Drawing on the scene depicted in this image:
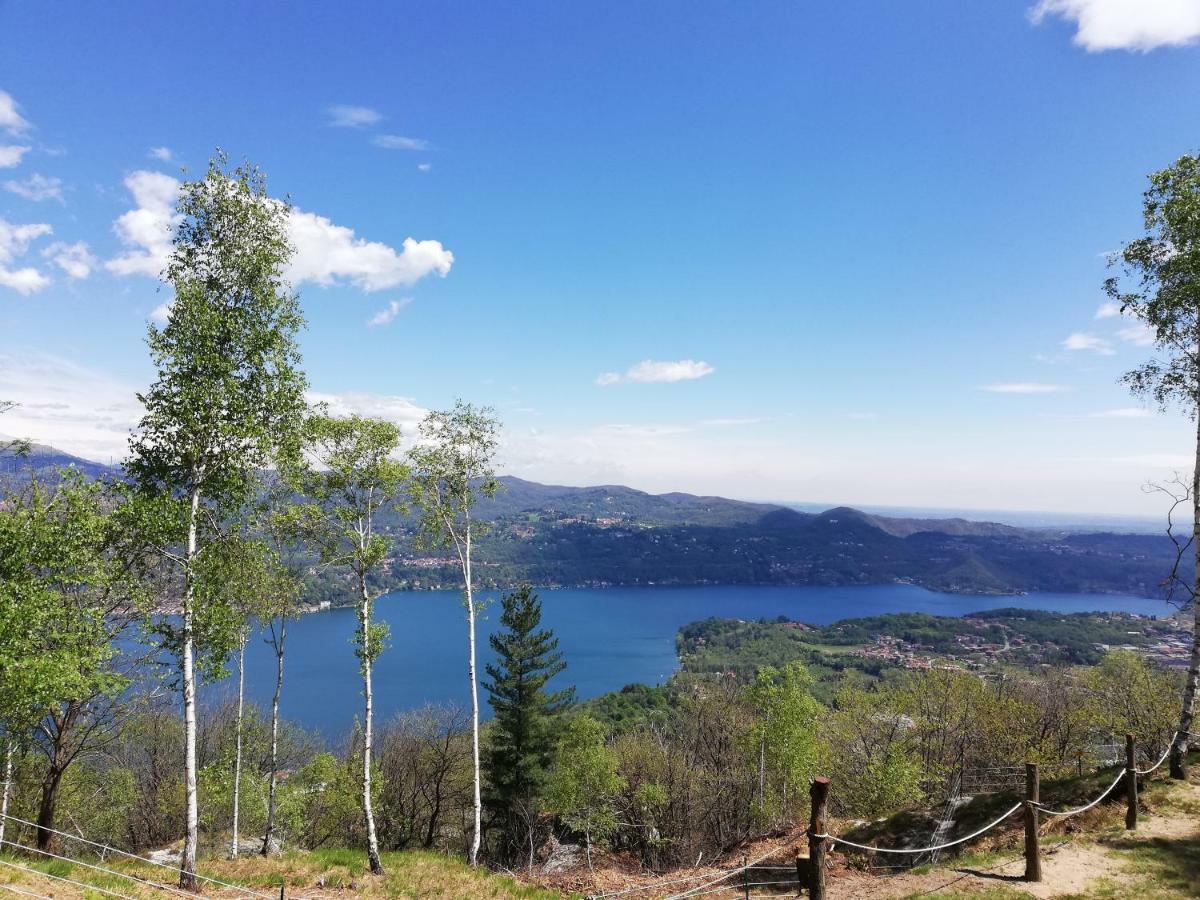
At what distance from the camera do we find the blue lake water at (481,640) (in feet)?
266

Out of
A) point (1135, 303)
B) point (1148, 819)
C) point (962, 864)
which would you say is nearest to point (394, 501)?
point (962, 864)

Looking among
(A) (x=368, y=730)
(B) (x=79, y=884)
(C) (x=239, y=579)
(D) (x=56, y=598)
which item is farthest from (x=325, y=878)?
(D) (x=56, y=598)

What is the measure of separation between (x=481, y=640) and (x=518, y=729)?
3617 inches

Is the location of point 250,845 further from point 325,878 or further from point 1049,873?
point 1049,873

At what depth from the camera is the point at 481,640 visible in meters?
114

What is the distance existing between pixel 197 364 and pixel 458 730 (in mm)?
26300

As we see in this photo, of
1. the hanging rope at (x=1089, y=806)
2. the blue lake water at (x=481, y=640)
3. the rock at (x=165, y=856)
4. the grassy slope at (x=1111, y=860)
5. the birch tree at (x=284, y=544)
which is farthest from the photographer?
the blue lake water at (x=481, y=640)

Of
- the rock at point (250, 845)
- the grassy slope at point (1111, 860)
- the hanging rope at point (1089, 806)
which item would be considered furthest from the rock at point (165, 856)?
the hanging rope at point (1089, 806)

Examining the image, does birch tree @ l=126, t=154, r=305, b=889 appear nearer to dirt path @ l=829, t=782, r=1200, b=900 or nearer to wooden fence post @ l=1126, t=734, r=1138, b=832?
dirt path @ l=829, t=782, r=1200, b=900

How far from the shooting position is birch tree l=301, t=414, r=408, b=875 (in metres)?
13.7

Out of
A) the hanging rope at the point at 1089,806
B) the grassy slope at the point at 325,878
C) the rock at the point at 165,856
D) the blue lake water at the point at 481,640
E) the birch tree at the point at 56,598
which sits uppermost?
the birch tree at the point at 56,598

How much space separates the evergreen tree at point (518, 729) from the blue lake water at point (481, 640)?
4105 mm

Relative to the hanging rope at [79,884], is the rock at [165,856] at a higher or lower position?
lower

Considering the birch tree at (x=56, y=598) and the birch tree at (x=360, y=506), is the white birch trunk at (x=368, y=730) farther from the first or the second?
the birch tree at (x=56, y=598)
